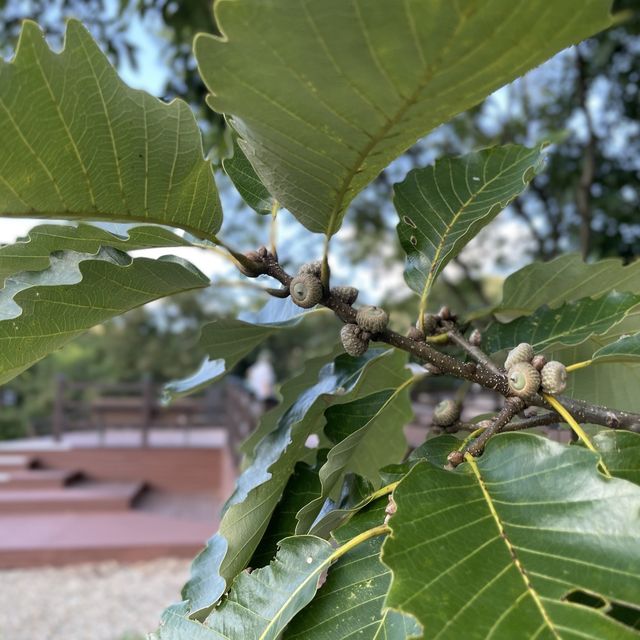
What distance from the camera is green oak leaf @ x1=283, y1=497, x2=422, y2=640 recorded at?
1.74 ft

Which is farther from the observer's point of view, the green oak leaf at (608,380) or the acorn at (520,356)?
the green oak leaf at (608,380)

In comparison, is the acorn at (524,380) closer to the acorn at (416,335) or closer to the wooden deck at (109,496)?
the acorn at (416,335)

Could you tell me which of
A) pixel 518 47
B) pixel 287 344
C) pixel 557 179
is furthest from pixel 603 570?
pixel 287 344

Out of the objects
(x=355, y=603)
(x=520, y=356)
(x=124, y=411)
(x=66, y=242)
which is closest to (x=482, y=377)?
(x=520, y=356)

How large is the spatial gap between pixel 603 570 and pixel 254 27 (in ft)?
1.42

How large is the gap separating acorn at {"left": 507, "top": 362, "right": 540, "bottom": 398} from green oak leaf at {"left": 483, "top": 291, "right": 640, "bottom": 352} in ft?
0.56

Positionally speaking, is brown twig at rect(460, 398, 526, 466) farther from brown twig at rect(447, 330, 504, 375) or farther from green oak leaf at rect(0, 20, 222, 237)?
green oak leaf at rect(0, 20, 222, 237)

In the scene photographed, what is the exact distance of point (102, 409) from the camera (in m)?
9.87

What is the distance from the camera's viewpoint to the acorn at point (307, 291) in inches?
24.9

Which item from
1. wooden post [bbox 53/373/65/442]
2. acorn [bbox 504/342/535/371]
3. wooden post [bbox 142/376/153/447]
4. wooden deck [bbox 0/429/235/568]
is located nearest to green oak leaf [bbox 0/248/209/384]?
acorn [bbox 504/342/535/371]

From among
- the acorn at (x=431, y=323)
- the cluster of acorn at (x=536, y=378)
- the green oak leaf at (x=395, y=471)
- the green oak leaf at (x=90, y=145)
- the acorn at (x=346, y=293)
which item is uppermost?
the green oak leaf at (x=90, y=145)

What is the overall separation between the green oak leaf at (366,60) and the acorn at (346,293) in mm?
186

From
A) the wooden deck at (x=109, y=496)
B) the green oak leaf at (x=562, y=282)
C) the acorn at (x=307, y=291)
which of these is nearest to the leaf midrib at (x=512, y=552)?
the acorn at (x=307, y=291)

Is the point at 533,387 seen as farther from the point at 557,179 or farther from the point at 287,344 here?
the point at 287,344
